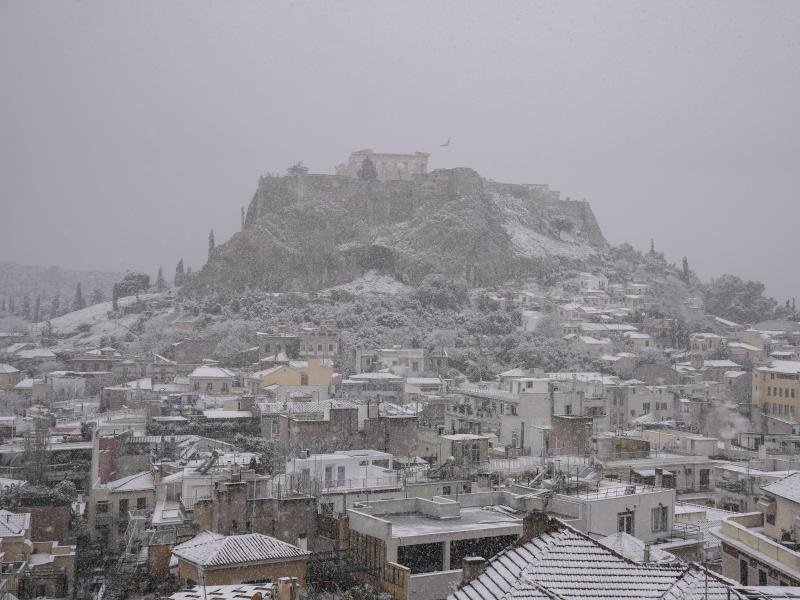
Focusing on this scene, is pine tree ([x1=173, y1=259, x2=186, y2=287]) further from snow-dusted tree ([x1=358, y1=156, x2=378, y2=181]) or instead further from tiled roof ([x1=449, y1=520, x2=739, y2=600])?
tiled roof ([x1=449, y1=520, x2=739, y2=600])

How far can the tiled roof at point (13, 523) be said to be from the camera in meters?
15.1

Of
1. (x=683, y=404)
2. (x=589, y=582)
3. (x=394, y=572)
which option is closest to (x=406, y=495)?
(x=394, y=572)

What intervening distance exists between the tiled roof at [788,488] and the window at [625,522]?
279cm

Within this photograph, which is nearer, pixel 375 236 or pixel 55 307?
pixel 375 236

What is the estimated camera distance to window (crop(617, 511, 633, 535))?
14170 mm

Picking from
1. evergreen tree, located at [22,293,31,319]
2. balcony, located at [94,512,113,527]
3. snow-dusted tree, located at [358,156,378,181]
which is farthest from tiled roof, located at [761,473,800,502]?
snow-dusted tree, located at [358,156,378,181]

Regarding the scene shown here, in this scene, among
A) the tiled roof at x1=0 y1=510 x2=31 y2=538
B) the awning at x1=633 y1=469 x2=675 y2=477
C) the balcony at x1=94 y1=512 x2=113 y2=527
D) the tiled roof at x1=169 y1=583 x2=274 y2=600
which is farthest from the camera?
the balcony at x1=94 y1=512 x2=113 y2=527

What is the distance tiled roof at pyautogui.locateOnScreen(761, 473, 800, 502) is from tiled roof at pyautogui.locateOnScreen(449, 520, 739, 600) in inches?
197

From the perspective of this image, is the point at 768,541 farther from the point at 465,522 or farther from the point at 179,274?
the point at 179,274

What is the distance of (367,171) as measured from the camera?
76.6 metres

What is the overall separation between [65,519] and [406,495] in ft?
22.7

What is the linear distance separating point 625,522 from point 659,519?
3.15 ft

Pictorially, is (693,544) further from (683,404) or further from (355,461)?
(683,404)

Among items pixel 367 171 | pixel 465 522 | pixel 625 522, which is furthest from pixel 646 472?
pixel 367 171
